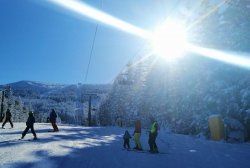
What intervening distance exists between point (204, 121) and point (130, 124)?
36.4 m

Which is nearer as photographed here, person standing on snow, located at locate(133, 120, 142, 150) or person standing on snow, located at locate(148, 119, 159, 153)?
person standing on snow, located at locate(148, 119, 159, 153)

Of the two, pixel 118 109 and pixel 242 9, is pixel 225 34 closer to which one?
pixel 242 9

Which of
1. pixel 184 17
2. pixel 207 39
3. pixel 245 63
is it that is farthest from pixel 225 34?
pixel 184 17

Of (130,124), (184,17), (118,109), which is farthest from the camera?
(118,109)

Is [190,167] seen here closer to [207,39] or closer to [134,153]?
[134,153]

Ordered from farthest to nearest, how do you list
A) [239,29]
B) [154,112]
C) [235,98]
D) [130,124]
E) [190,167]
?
[130,124], [154,112], [239,29], [235,98], [190,167]

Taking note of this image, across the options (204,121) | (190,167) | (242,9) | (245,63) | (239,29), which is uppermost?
(242,9)

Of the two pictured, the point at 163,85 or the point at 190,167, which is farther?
the point at 163,85

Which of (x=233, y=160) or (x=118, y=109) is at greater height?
(x=118, y=109)

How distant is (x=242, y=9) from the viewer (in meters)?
41.4

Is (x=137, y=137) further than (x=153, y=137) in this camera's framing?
Yes

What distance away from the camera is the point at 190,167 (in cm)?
1481

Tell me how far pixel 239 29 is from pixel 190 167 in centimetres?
2887

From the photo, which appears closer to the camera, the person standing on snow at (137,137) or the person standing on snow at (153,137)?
the person standing on snow at (153,137)
